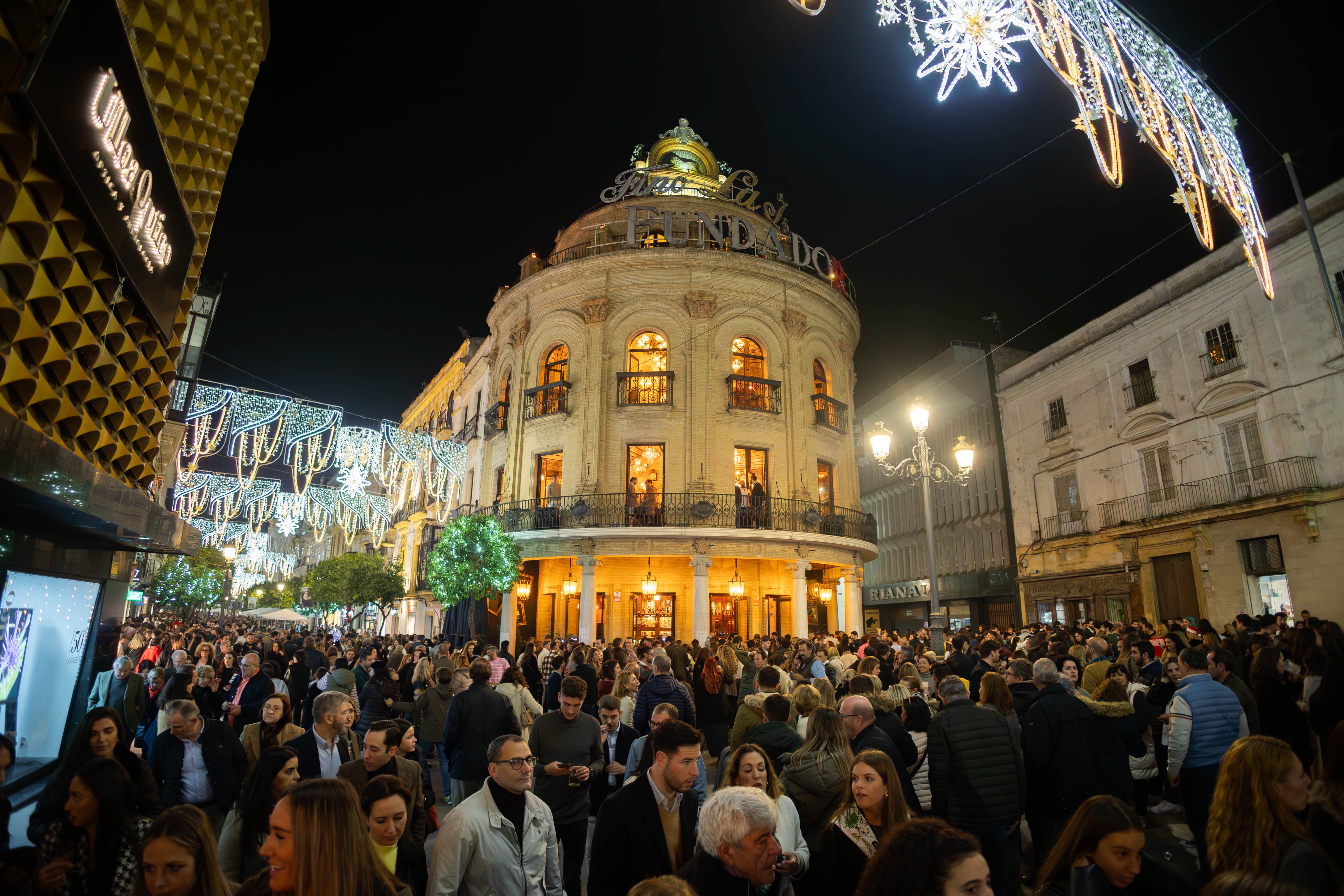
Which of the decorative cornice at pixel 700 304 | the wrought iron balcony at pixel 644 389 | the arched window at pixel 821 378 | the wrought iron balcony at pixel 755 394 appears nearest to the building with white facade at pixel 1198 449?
the arched window at pixel 821 378

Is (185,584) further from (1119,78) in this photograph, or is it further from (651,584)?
(1119,78)

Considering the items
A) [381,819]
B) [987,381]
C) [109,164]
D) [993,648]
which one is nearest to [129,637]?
[109,164]

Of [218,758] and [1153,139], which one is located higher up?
[1153,139]

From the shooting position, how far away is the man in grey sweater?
5.60 meters

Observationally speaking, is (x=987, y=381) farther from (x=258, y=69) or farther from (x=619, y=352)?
(x=258, y=69)

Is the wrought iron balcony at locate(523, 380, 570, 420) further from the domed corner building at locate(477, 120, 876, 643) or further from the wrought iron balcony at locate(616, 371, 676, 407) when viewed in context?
the wrought iron balcony at locate(616, 371, 676, 407)

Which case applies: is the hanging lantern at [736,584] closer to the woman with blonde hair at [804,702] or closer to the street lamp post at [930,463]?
the street lamp post at [930,463]

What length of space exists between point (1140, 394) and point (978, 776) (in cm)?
2618

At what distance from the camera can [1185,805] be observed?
620 cm

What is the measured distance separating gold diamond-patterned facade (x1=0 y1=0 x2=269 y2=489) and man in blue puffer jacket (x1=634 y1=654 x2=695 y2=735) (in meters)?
5.96

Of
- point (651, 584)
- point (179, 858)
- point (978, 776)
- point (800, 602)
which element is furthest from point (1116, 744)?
point (651, 584)

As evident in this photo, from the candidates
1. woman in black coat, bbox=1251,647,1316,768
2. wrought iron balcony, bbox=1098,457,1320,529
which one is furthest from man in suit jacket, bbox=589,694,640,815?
wrought iron balcony, bbox=1098,457,1320,529

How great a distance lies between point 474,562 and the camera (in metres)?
21.6

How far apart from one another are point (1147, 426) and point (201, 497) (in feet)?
126
